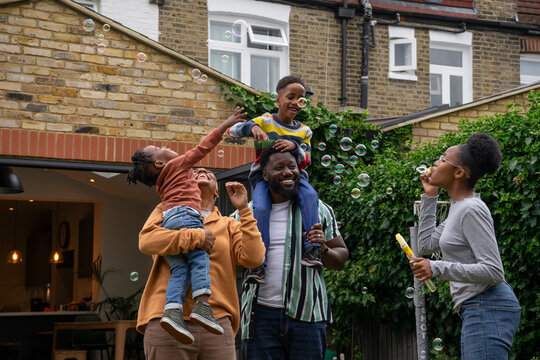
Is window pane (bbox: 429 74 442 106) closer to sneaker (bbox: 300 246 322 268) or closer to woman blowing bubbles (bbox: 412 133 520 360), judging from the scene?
woman blowing bubbles (bbox: 412 133 520 360)

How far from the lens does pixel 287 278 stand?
3.87 meters

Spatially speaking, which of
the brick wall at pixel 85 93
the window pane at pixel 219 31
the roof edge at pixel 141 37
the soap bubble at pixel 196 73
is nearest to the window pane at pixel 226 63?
the window pane at pixel 219 31

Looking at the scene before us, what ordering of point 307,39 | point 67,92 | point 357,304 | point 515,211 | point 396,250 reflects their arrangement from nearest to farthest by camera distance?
point 515,211 → point 396,250 → point 357,304 → point 67,92 → point 307,39

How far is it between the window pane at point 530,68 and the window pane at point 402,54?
8.04 ft

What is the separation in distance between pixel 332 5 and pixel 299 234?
33.5 feet

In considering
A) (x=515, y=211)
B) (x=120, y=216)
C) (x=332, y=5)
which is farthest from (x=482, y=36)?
(x=515, y=211)

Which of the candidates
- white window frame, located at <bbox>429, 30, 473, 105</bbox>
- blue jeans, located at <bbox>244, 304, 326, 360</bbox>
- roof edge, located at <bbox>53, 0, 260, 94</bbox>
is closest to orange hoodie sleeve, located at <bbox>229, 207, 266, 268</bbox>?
blue jeans, located at <bbox>244, 304, 326, 360</bbox>

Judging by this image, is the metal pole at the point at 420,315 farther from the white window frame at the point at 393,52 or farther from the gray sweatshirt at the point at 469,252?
the white window frame at the point at 393,52

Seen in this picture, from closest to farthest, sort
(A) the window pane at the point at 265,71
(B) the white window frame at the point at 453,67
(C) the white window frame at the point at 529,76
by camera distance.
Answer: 1. (A) the window pane at the point at 265,71
2. (B) the white window frame at the point at 453,67
3. (C) the white window frame at the point at 529,76

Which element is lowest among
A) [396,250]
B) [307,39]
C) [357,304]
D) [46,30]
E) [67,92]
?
[357,304]

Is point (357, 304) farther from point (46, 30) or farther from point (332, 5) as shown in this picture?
point (332, 5)

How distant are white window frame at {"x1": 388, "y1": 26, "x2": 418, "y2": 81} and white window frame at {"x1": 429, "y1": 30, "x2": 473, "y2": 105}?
0.49 m

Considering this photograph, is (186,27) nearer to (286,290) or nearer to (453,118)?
(453,118)

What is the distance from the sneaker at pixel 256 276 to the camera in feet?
12.6
